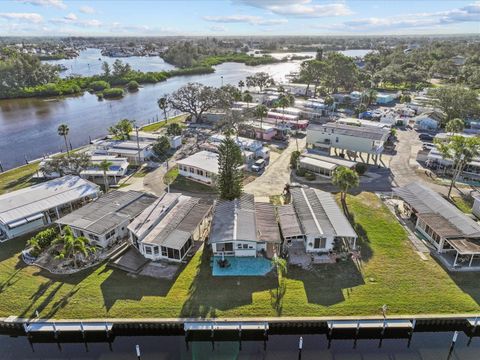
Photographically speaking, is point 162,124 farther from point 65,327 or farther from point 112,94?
point 65,327

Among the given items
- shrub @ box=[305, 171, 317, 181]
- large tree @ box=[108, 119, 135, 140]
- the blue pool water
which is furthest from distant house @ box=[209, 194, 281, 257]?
large tree @ box=[108, 119, 135, 140]

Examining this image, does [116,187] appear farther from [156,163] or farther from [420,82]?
[420,82]

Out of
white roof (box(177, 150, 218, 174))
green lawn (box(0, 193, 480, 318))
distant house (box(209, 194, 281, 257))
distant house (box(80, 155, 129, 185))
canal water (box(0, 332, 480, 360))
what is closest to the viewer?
canal water (box(0, 332, 480, 360))

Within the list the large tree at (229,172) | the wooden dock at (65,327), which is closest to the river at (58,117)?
the large tree at (229,172)

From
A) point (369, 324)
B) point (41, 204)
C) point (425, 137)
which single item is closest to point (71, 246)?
point (41, 204)

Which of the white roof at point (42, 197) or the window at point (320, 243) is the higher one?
the white roof at point (42, 197)

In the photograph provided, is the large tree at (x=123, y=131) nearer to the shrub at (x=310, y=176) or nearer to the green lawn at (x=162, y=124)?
the green lawn at (x=162, y=124)

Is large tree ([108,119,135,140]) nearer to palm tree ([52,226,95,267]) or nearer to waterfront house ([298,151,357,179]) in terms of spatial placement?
palm tree ([52,226,95,267])
